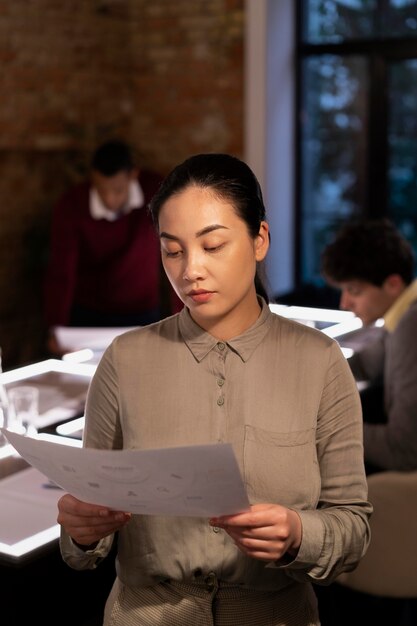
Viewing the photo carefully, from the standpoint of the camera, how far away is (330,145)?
6.66 m

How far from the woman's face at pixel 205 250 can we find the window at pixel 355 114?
16.6 feet

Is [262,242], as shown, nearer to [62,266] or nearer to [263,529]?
[263,529]

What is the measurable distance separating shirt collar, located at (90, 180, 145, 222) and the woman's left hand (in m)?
3.64

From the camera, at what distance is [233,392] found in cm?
160

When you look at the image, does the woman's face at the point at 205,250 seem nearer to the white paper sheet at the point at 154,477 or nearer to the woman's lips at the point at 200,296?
the woman's lips at the point at 200,296

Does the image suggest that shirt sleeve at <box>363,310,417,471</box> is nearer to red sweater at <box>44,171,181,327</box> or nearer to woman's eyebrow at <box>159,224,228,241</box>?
woman's eyebrow at <box>159,224,228,241</box>

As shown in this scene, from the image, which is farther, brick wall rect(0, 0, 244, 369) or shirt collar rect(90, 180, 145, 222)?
brick wall rect(0, 0, 244, 369)

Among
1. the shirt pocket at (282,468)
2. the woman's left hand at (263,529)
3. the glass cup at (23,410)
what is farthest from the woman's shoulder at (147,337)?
the glass cup at (23,410)

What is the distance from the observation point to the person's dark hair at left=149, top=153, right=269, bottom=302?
1572 mm

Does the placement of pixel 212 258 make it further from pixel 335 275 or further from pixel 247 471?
pixel 335 275

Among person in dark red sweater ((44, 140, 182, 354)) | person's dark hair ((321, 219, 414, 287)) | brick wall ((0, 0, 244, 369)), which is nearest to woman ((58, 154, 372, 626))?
person's dark hair ((321, 219, 414, 287))

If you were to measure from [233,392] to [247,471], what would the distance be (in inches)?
5.1

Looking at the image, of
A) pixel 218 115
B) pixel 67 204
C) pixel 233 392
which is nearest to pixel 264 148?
pixel 218 115

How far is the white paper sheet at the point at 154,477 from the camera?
1.37 metres
